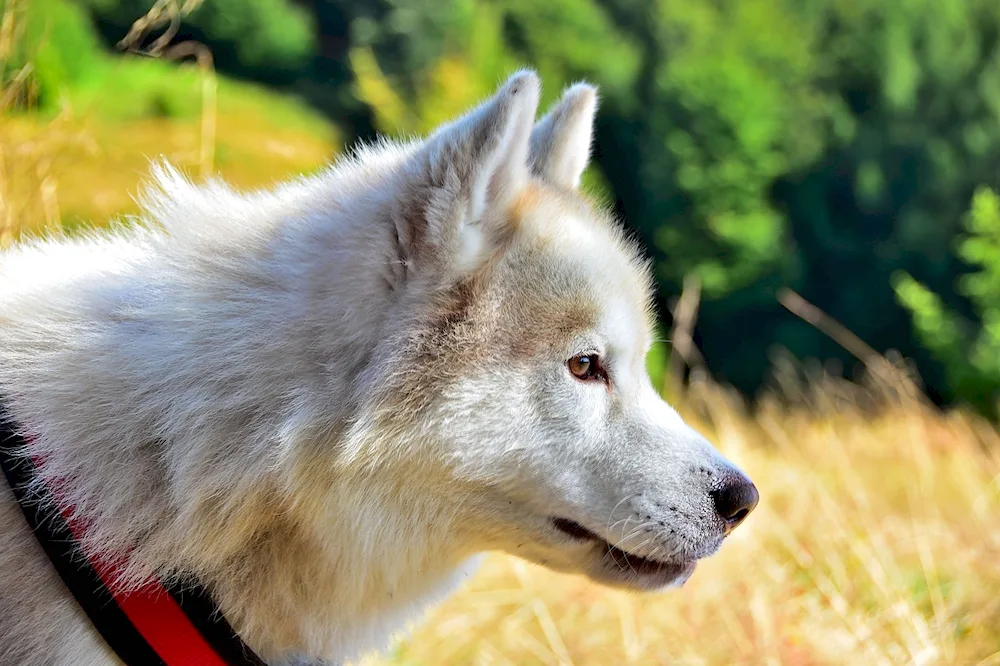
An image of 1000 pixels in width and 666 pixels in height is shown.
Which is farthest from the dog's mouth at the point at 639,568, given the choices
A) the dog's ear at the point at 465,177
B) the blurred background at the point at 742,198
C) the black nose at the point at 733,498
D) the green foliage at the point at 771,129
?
the green foliage at the point at 771,129

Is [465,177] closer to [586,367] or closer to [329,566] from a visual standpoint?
[586,367]

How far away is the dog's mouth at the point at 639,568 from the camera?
1846mm

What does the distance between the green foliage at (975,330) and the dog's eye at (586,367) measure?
9.31 metres

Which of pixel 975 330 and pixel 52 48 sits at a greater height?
pixel 52 48

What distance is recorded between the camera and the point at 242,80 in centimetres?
1512

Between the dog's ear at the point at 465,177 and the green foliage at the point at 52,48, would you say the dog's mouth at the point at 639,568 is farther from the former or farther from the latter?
the green foliage at the point at 52,48

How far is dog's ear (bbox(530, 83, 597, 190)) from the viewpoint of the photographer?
7.00ft

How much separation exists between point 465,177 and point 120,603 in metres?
0.98

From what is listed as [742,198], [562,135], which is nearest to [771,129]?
[742,198]

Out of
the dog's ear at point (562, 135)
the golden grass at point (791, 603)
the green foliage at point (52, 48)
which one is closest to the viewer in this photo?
the dog's ear at point (562, 135)

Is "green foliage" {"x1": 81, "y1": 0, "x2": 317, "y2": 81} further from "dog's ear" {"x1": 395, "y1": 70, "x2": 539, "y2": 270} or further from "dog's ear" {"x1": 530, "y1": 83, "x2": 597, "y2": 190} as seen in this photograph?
"dog's ear" {"x1": 395, "y1": 70, "x2": 539, "y2": 270}

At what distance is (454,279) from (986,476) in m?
4.49

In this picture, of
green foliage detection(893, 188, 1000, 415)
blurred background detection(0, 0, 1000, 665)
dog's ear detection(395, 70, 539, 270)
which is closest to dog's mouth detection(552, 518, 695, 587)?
dog's ear detection(395, 70, 539, 270)

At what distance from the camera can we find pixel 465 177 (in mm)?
1621
